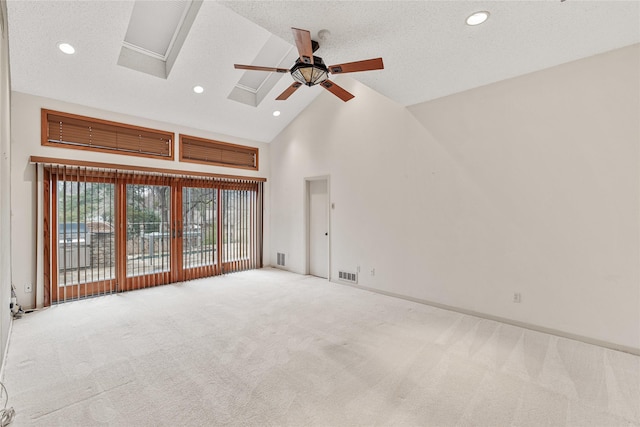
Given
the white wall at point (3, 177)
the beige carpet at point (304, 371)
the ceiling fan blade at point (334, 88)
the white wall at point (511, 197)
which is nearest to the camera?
the beige carpet at point (304, 371)

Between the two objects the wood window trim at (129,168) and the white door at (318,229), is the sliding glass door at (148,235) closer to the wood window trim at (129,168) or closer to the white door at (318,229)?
the wood window trim at (129,168)

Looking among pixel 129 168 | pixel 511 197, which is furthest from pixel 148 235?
pixel 511 197

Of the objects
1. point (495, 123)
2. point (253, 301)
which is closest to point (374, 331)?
point (253, 301)

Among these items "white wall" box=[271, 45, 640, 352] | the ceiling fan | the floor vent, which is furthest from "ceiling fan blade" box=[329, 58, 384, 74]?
the floor vent

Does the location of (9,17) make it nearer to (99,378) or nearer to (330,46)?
(330,46)

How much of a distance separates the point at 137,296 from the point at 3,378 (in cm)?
234

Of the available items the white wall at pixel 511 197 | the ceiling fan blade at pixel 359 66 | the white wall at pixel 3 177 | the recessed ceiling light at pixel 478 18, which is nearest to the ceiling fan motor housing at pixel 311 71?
the ceiling fan blade at pixel 359 66

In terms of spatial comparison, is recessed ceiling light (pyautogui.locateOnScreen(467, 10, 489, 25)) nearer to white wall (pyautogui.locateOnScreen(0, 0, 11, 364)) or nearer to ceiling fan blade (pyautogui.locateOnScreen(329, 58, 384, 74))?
ceiling fan blade (pyautogui.locateOnScreen(329, 58, 384, 74))

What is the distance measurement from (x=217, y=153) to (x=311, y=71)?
414cm

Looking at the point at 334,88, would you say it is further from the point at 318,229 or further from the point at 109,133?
the point at 109,133

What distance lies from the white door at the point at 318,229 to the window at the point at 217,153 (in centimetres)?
176

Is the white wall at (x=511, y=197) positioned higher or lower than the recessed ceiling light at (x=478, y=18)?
lower

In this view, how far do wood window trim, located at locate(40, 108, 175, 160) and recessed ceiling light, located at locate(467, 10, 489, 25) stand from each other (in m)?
5.29

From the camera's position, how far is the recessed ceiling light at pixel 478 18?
238 centimetres
